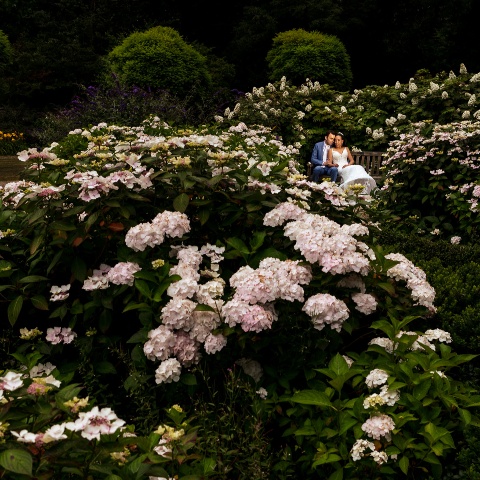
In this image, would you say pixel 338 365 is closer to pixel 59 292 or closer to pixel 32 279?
pixel 59 292

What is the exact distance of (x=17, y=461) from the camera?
1355 millimetres

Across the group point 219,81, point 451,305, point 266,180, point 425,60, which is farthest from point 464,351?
point 425,60

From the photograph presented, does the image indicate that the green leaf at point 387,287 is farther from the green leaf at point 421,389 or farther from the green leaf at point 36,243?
the green leaf at point 36,243

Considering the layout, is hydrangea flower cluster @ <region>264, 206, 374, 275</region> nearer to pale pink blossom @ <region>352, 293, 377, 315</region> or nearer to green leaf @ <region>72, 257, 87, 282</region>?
pale pink blossom @ <region>352, 293, 377, 315</region>

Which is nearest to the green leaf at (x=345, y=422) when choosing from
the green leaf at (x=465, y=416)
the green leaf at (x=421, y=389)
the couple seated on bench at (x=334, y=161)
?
the green leaf at (x=421, y=389)

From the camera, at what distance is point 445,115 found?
32.8 feet

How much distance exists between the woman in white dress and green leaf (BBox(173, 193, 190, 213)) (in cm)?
575

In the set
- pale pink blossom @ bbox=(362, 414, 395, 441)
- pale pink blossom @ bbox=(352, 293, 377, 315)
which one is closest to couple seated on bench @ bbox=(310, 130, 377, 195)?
pale pink blossom @ bbox=(352, 293, 377, 315)

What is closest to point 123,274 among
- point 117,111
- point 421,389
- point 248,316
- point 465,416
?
point 248,316

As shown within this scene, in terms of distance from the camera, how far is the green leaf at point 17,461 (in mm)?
1341

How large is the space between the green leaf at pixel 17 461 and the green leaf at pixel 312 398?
1091 mm

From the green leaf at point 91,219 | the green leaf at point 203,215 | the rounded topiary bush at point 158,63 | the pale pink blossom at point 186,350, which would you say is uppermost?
the green leaf at point 91,219

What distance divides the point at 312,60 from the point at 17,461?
15.0 m

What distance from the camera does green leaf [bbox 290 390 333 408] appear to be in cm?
219
